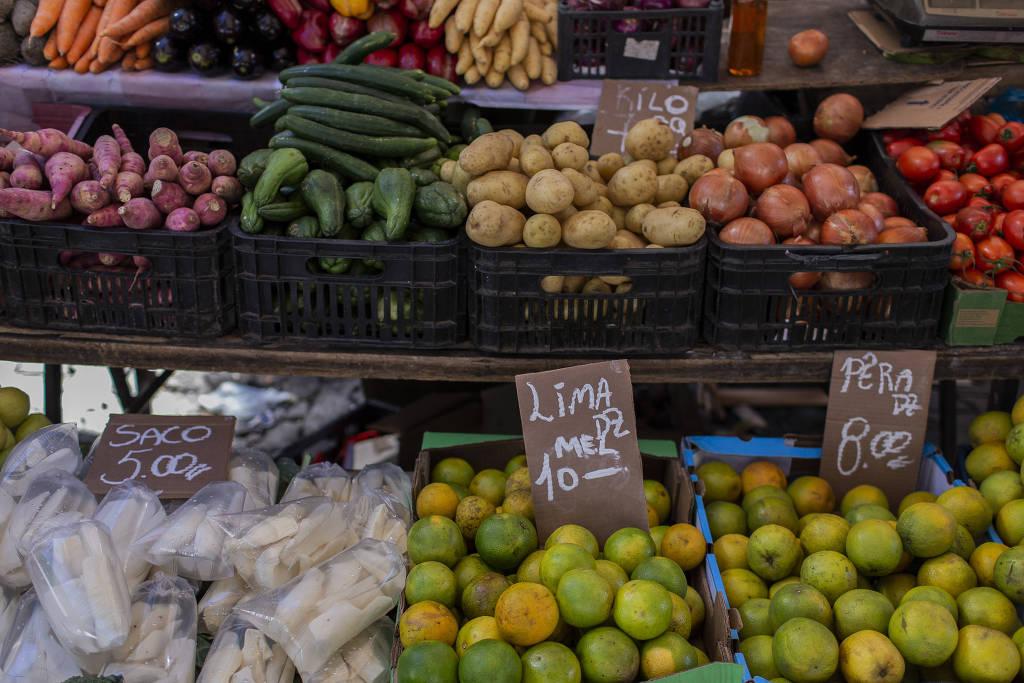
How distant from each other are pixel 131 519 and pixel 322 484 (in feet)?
1.49

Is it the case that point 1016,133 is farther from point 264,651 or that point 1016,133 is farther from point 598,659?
point 264,651

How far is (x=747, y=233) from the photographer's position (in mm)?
2232

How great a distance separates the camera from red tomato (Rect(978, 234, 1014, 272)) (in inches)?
91.9

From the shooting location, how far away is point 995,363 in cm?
232

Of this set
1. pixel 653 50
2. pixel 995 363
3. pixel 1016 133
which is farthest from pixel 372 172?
pixel 1016 133

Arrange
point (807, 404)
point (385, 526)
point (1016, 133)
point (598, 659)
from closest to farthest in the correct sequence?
point (598, 659)
point (385, 526)
point (1016, 133)
point (807, 404)

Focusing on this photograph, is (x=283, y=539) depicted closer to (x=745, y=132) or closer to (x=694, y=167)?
(x=694, y=167)

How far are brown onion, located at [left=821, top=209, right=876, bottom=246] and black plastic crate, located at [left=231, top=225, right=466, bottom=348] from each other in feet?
2.98

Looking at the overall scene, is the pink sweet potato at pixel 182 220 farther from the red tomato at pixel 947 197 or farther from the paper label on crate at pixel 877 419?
the red tomato at pixel 947 197

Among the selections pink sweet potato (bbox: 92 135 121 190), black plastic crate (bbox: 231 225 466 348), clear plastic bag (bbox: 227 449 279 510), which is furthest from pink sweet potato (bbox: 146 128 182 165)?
clear plastic bag (bbox: 227 449 279 510)

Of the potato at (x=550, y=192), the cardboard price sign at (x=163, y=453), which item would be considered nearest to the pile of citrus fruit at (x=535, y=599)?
the cardboard price sign at (x=163, y=453)

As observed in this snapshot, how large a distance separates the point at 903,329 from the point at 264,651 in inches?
64.2

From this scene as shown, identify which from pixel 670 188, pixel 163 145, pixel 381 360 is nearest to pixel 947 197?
pixel 670 188

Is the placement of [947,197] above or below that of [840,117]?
below
